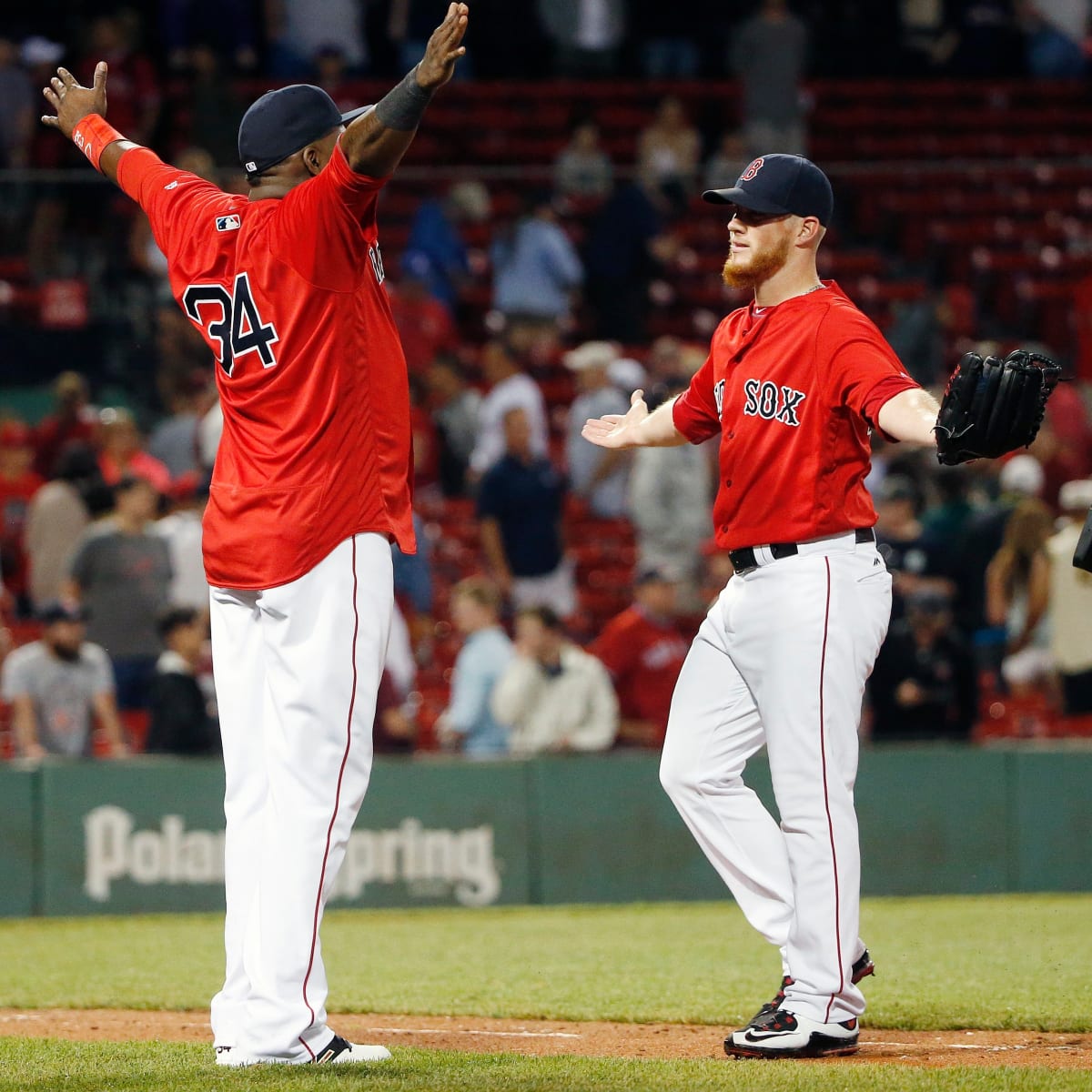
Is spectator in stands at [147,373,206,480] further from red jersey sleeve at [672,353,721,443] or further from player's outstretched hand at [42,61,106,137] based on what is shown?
red jersey sleeve at [672,353,721,443]

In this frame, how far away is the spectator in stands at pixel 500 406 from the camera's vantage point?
40.6 ft

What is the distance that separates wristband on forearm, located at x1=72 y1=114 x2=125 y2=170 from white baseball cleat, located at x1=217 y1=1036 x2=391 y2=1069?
2.49 m

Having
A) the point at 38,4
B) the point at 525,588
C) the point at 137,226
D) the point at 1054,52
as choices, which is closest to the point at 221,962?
the point at 525,588

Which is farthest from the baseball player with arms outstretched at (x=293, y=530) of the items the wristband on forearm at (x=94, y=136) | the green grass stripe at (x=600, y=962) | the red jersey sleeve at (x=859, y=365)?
the green grass stripe at (x=600, y=962)

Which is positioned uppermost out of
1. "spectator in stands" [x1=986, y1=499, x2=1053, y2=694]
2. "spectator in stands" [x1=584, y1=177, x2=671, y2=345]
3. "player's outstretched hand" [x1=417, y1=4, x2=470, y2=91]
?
"spectator in stands" [x1=584, y1=177, x2=671, y2=345]

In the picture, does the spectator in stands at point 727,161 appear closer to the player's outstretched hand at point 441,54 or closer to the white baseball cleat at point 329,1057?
the player's outstretched hand at point 441,54

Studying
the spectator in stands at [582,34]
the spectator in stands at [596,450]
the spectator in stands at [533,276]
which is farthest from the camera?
the spectator in stands at [582,34]

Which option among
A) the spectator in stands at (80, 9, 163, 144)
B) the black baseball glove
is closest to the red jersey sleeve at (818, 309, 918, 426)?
the black baseball glove

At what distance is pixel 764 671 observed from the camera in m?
5.08

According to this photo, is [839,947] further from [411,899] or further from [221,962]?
[411,899]

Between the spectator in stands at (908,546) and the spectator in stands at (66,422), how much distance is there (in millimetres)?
4879

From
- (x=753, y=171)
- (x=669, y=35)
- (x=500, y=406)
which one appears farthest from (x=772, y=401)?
(x=669, y=35)

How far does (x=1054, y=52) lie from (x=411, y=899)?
1211 cm

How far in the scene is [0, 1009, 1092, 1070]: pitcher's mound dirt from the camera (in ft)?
16.4
